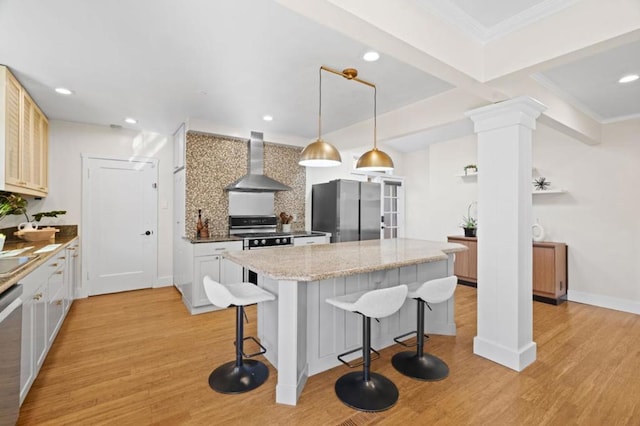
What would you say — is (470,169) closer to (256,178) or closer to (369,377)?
(256,178)

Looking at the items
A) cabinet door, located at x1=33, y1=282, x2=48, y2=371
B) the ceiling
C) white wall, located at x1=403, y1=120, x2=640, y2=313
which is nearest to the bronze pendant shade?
the ceiling

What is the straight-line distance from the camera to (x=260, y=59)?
8.38 ft

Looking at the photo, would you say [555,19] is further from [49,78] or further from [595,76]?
[49,78]

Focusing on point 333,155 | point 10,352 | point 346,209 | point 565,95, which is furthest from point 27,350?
point 565,95

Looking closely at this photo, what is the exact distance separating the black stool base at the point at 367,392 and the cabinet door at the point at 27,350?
2.01 metres

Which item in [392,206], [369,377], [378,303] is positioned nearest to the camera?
[378,303]

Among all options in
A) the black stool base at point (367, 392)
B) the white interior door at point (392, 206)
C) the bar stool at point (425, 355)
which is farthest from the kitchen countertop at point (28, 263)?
the white interior door at point (392, 206)

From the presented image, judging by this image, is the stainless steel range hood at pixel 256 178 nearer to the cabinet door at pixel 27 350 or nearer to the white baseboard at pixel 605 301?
the cabinet door at pixel 27 350

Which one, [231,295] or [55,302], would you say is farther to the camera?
[55,302]

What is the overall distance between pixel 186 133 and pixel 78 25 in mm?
2181

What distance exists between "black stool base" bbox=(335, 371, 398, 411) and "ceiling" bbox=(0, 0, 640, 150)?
2226 millimetres

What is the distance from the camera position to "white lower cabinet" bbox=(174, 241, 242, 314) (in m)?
3.78

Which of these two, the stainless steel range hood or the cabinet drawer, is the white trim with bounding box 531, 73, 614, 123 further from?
the cabinet drawer

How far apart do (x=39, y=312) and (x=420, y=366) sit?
2938 millimetres
